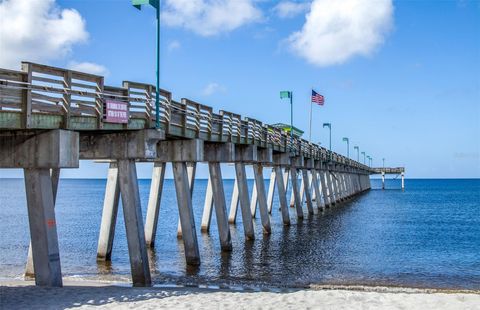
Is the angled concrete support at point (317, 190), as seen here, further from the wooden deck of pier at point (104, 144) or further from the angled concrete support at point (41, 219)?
the angled concrete support at point (41, 219)

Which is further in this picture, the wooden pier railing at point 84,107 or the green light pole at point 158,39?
the green light pole at point 158,39

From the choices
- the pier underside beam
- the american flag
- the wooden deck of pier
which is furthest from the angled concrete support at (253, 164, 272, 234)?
the pier underside beam

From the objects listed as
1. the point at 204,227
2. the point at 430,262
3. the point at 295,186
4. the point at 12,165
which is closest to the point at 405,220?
the point at 295,186

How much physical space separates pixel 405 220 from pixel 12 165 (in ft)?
123

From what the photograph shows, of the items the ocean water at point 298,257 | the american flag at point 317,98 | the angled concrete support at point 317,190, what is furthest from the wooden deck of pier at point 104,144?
the angled concrete support at point 317,190

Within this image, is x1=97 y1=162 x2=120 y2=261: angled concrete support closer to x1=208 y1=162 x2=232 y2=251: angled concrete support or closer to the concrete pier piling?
the concrete pier piling

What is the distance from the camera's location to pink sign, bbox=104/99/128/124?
12.6 meters

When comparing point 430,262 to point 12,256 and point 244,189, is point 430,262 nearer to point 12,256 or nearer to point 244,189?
point 244,189

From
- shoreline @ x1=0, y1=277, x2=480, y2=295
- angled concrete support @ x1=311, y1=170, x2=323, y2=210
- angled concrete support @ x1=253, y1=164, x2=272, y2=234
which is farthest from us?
angled concrete support @ x1=311, y1=170, x2=323, y2=210

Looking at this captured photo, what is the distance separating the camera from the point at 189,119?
17.6 metres

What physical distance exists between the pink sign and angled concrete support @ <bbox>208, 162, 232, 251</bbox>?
8.13m

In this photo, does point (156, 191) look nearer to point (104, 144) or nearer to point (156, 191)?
point (156, 191)

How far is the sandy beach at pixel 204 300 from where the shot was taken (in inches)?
401

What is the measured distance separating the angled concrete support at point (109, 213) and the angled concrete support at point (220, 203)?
3.69m
